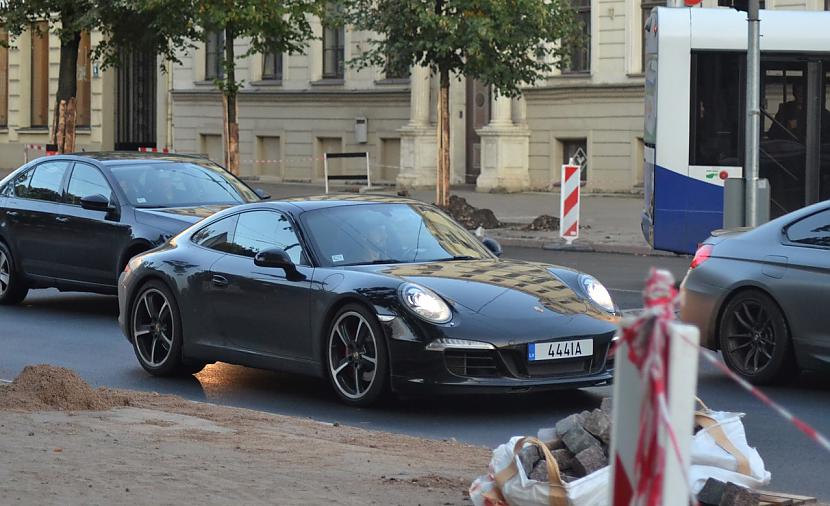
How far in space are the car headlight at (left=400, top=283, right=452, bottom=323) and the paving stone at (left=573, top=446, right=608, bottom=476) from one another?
3.16 meters

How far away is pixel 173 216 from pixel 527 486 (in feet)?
29.9

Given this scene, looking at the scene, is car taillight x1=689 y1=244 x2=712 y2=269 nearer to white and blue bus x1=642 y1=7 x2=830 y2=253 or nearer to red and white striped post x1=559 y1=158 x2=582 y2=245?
white and blue bus x1=642 y1=7 x2=830 y2=253

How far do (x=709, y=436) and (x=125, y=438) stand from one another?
304 cm

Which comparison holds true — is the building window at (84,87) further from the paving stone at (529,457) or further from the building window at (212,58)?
the paving stone at (529,457)

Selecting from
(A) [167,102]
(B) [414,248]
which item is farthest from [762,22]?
(A) [167,102]

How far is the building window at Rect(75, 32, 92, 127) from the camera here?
4744 centimetres

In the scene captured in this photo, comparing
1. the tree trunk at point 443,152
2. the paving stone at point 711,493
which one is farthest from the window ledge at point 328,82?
the paving stone at point 711,493

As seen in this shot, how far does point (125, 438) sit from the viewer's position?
807 centimetres

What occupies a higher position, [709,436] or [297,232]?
[297,232]

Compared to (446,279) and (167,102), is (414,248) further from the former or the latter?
(167,102)

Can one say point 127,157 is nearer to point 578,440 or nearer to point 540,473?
point 578,440

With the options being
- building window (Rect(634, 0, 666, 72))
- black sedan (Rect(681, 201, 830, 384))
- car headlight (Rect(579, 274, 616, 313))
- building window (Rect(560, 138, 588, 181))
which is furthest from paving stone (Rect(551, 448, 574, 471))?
building window (Rect(560, 138, 588, 181))

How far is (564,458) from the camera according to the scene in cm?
655

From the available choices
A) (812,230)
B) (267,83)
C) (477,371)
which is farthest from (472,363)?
(267,83)
